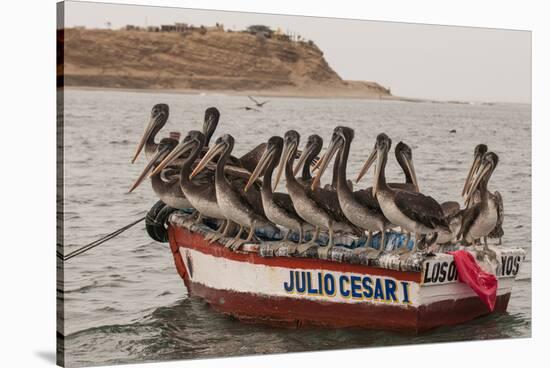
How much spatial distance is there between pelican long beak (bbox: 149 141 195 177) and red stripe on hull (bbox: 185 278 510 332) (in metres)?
1.24

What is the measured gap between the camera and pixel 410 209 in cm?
1220

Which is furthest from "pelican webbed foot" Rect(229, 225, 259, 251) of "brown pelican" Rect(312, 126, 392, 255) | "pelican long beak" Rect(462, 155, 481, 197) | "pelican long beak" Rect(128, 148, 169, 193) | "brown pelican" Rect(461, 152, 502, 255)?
"pelican long beak" Rect(462, 155, 481, 197)

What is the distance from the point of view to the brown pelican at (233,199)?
12.2 meters

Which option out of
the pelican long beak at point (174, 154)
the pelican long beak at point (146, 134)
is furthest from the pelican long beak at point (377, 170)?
the pelican long beak at point (146, 134)

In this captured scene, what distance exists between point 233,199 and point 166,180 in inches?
29.8

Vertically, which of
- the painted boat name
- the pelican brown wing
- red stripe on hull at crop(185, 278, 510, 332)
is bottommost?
red stripe on hull at crop(185, 278, 510, 332)

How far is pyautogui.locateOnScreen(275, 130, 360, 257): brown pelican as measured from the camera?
40.2ft

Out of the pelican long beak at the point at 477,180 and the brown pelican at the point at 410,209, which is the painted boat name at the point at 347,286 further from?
the pelican long beak at the point at 477,180

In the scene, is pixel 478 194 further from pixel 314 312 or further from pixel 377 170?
pixel 314 312

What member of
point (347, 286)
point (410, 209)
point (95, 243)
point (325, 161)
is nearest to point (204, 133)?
point (325, 161)

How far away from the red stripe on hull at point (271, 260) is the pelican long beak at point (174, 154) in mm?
669

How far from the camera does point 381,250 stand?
12.2m

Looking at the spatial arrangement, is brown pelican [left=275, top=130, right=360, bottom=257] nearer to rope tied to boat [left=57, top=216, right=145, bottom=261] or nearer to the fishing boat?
the fishing boat

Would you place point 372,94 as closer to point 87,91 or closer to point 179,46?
point 179,46
